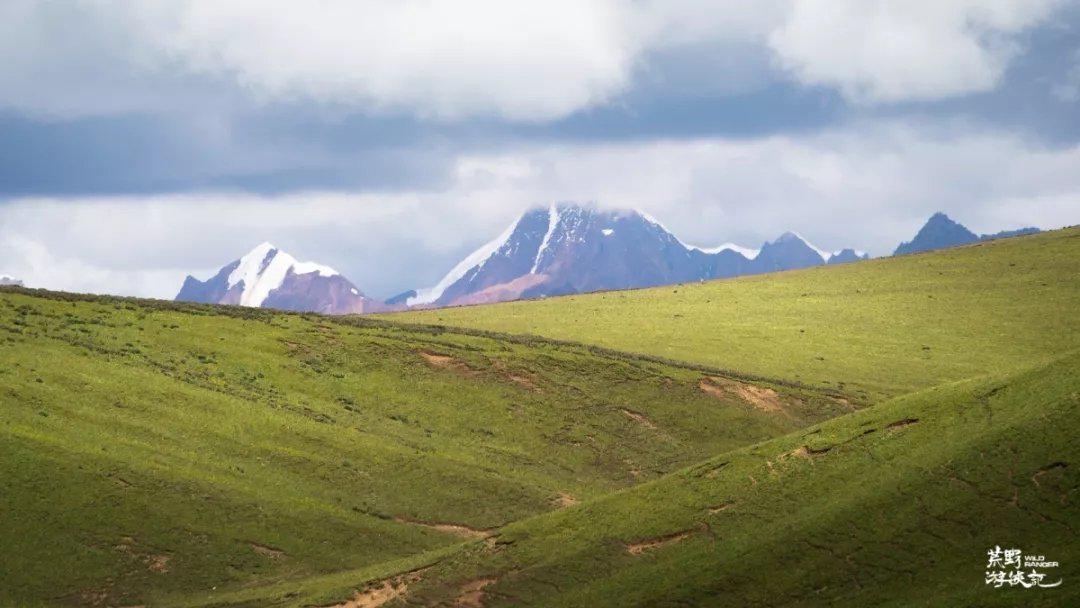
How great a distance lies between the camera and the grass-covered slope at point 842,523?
1649 inches

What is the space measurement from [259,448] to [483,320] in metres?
57.8

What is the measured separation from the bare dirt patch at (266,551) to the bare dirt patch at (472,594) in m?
13.5

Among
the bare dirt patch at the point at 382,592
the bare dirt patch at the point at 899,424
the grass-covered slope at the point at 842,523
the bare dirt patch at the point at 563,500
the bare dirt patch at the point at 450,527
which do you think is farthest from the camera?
the bare dirt patch at the point at 563,500

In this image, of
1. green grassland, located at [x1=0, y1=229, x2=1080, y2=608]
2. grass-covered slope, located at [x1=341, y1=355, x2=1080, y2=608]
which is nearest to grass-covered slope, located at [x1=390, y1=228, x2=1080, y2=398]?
green grassland, located at [x1=0, y1=229, x2=1080, y2=608]

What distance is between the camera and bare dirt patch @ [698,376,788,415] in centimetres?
9206

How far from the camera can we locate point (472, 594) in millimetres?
48938

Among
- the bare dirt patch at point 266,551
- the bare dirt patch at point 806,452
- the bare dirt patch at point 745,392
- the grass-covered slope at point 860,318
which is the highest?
the grass-covered slope at point 860,318

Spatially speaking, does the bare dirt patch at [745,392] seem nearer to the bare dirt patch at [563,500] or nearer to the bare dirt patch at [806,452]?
the bare dirt patch at [563,500]

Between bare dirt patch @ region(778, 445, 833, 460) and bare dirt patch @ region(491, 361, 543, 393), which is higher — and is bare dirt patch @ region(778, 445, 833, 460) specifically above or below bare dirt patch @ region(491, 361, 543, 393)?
below

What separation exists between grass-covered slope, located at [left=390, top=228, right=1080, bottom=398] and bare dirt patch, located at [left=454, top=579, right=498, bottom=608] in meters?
55.5

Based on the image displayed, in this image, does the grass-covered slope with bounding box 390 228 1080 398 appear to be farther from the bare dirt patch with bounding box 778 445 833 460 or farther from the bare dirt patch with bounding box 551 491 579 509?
the bare dirt patch with bounding box 778 445 833 460

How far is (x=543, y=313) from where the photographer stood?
134500 millimetres

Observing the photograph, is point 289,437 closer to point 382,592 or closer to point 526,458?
point 526,458

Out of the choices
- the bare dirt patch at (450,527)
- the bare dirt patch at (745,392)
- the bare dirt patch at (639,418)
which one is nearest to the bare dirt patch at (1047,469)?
the bare dirt patch at (450,527)
